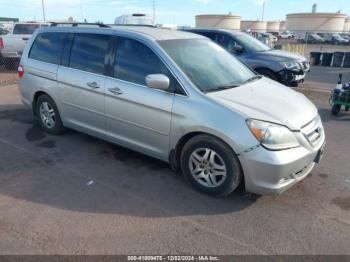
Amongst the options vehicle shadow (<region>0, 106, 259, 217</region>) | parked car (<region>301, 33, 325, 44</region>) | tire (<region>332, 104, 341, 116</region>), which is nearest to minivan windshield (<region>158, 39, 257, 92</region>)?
vehicle shadow (<region>0, 106, 259, 217</region>)

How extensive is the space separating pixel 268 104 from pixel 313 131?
0.59 metres

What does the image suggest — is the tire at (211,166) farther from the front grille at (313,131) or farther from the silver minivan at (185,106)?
the front grille at (313,131)

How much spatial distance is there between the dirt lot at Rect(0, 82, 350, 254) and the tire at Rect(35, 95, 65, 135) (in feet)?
2.14

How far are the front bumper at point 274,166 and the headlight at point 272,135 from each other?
6cm

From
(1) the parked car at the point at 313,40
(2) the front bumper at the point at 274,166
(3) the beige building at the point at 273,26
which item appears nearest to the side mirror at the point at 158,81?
(2) the front bumper at the point at 274,166

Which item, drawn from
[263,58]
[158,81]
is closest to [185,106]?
[158,81]

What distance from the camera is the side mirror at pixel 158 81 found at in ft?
11.5

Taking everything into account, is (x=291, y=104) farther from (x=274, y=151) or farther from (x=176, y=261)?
(x=176, y=261)

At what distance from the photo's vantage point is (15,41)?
12.5 m

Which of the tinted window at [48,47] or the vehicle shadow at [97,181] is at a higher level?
the tinted window at [48,47]

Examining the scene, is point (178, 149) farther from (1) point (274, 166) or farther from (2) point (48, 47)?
(2) point (48, 47)

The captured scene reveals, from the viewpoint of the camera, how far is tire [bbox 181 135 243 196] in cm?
330

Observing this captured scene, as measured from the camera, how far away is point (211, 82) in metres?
3.75

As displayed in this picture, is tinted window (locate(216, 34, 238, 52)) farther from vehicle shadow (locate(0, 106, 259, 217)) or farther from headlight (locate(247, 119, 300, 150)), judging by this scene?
headlight (locate(247, 119, 300, 150))
